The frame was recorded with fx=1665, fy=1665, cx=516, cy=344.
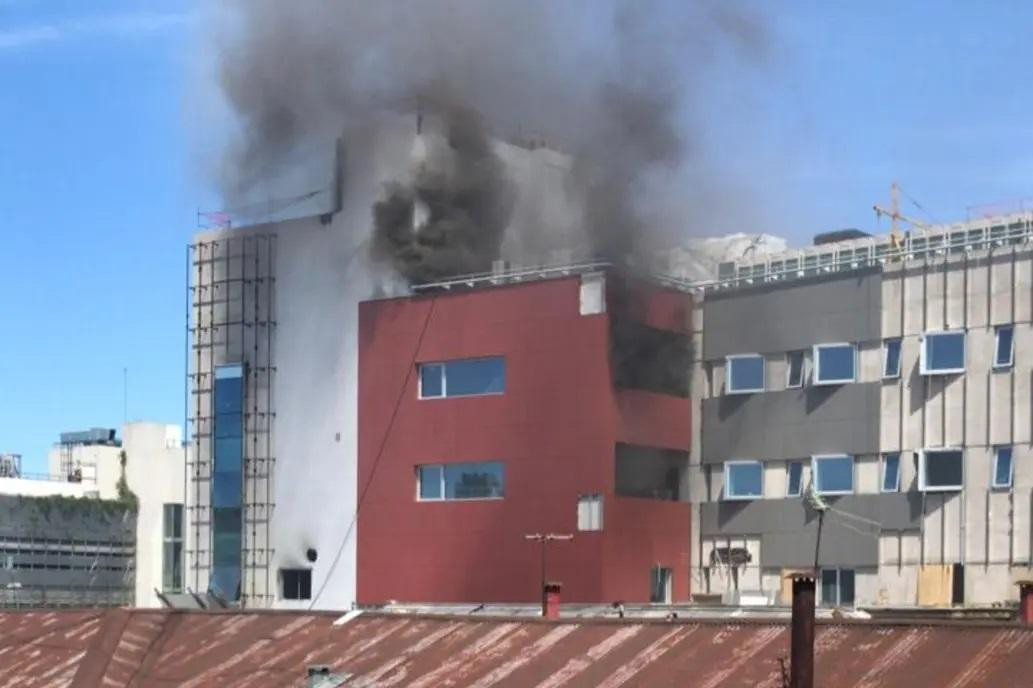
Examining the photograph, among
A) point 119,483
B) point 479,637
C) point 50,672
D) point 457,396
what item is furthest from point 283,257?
point 479,637

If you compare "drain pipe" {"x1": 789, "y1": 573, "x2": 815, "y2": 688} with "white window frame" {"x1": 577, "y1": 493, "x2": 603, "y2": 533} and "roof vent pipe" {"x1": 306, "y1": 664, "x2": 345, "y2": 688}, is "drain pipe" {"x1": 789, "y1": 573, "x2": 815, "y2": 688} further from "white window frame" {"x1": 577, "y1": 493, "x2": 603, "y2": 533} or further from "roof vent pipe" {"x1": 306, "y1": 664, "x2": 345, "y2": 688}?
"white window frame" {"x1": 577, "y1": 493, "x2": 603, "y2": 533}

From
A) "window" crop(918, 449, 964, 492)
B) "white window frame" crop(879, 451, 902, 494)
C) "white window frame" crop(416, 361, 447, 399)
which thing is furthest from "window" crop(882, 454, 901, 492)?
"white window frame" crop(416, 361, 447, 399)

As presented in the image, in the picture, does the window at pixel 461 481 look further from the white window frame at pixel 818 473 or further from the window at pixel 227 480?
the white window frame at pixel 818 473

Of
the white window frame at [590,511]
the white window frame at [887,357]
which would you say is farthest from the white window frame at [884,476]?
the white window frame at [590,511]

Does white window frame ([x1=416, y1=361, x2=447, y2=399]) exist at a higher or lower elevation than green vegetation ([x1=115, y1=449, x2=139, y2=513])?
higher

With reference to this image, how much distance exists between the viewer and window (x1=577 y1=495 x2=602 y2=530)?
48.4 m

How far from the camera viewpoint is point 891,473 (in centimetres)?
4756

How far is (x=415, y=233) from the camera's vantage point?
54125 mm

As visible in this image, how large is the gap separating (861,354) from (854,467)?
129 inches

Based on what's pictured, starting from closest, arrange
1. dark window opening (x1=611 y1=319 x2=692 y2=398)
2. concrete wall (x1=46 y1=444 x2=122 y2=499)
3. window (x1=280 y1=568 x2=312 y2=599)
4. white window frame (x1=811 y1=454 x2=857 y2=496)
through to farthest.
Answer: white window frame (x1=811 y1=454 x2=857 y2=496), dark window opening (x1=611 y1=319 x2=692 y2=398), window (x1=280 y1=568 x2=312 y2=599), concrete wall (x1=46 y1=444 x2=122 y2=499)

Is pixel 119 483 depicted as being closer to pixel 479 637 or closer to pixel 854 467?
pixel 854 467

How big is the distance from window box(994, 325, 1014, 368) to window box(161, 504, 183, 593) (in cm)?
3471

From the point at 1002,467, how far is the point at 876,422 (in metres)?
4.02

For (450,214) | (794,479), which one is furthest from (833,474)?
(450,214)
